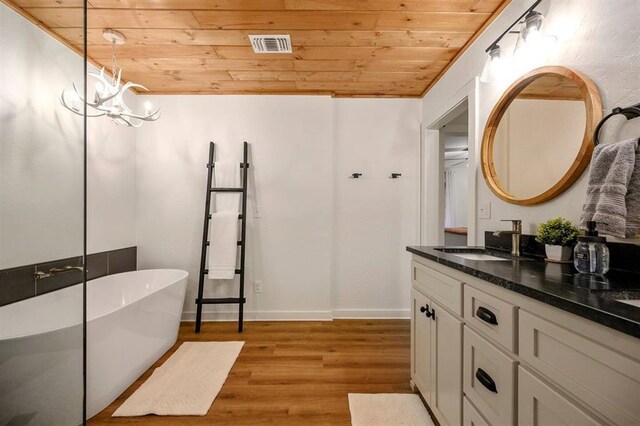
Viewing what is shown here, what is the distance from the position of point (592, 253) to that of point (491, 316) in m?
0.40

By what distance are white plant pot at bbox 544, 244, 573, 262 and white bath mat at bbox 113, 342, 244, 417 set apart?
191 cm

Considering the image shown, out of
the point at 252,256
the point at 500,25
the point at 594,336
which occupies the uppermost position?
the point at 500,25

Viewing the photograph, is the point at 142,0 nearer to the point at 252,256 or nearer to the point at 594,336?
the point at 252,256

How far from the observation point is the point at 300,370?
1.93 m

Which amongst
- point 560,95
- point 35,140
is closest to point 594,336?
point 560,95

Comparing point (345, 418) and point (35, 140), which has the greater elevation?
point (35, 140)

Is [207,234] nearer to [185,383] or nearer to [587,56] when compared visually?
[185,383]

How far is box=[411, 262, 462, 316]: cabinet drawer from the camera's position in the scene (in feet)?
3.87

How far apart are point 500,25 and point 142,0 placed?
6.86 feet

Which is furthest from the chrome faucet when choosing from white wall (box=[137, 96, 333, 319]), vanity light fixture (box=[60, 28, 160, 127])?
vanity light fixture (box=[60, 28, 160, 127])

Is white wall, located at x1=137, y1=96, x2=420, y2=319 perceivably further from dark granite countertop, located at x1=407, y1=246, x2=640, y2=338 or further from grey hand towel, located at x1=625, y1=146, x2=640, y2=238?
grey hand towel, located at x1=625, y1=146, x2=640, y2=238

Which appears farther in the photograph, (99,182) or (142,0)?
(99,182)

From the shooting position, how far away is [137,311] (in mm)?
1798

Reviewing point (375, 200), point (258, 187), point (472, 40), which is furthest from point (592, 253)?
point (258, 187)
